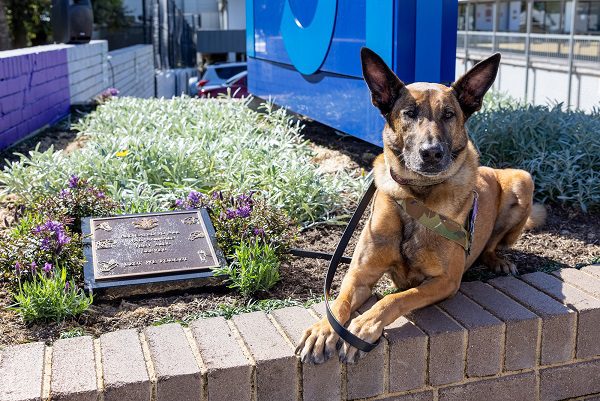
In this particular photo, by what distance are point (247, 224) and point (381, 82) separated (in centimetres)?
109

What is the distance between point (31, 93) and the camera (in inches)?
315

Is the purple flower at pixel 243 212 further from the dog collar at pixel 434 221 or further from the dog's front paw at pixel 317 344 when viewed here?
the dog's front paw at pixel 317 344

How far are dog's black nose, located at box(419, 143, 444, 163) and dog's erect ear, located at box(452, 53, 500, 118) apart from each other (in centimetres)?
38

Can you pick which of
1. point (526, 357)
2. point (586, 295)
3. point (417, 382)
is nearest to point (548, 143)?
point (586, 295)

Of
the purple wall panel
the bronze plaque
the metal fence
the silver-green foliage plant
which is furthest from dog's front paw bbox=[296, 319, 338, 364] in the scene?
the metal fence

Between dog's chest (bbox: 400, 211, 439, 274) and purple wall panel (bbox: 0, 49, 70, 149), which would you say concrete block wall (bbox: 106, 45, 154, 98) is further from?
dog's chest (bbox: 400, 211, 439, 274)

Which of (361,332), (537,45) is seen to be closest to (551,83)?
(537,45)

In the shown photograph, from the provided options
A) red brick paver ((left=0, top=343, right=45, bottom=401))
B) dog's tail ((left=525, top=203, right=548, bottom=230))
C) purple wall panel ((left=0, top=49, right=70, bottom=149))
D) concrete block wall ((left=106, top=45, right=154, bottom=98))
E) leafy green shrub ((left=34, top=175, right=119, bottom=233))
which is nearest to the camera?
red brick paver ((left=0, top=343, right=45, bottom=401))

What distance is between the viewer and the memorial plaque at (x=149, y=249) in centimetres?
331

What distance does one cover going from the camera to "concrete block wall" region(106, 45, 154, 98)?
15305mm

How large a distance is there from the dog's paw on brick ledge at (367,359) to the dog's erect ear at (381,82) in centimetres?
95

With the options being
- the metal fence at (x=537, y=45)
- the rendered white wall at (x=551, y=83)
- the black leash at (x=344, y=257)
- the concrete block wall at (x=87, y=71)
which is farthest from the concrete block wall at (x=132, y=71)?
the black leash at (x=344, y=257)

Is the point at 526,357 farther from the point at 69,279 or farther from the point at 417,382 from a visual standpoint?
the point at 69,279

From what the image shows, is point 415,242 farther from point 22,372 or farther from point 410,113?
point 22,372
